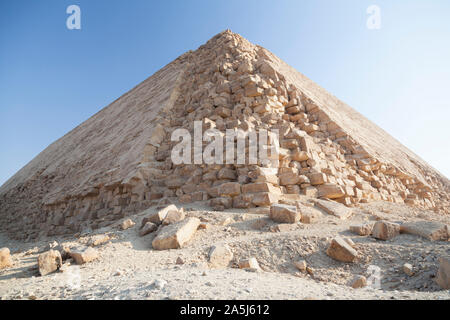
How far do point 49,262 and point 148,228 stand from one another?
127cm

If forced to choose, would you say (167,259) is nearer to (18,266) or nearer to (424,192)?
(18,266)

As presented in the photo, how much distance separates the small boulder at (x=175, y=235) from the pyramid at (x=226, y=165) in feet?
3.29

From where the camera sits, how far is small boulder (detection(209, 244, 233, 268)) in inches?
103

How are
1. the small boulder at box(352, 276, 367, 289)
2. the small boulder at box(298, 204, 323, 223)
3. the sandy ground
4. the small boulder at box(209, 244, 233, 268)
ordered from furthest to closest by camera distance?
the small boulder at box(298, 204, 323, 223)
the small boulder at box(209, 244, 233, 268)
the small boulder at box(352, 276, 367, 289)
the sandy ground

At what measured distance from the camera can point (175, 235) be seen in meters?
3.10

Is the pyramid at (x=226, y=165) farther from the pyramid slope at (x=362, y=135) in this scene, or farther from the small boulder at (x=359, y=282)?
the small boulder at (x=359, y=282)

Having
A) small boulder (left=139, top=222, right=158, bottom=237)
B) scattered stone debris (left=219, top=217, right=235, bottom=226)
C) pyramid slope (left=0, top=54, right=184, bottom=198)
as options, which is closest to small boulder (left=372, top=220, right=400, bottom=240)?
scattered stone debris (left=219, top=217, right=235, bottom=226)

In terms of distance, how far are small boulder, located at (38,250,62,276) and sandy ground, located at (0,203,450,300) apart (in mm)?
106

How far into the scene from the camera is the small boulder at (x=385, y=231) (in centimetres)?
296

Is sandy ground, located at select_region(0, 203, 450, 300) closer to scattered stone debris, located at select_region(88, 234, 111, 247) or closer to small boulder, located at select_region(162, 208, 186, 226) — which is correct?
scattered stone debris, located at select_region(88, 234, 111, 247)

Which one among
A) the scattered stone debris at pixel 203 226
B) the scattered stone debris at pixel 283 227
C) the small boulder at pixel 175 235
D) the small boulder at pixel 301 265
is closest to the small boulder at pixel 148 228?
the small boulder at pixel 175 235
